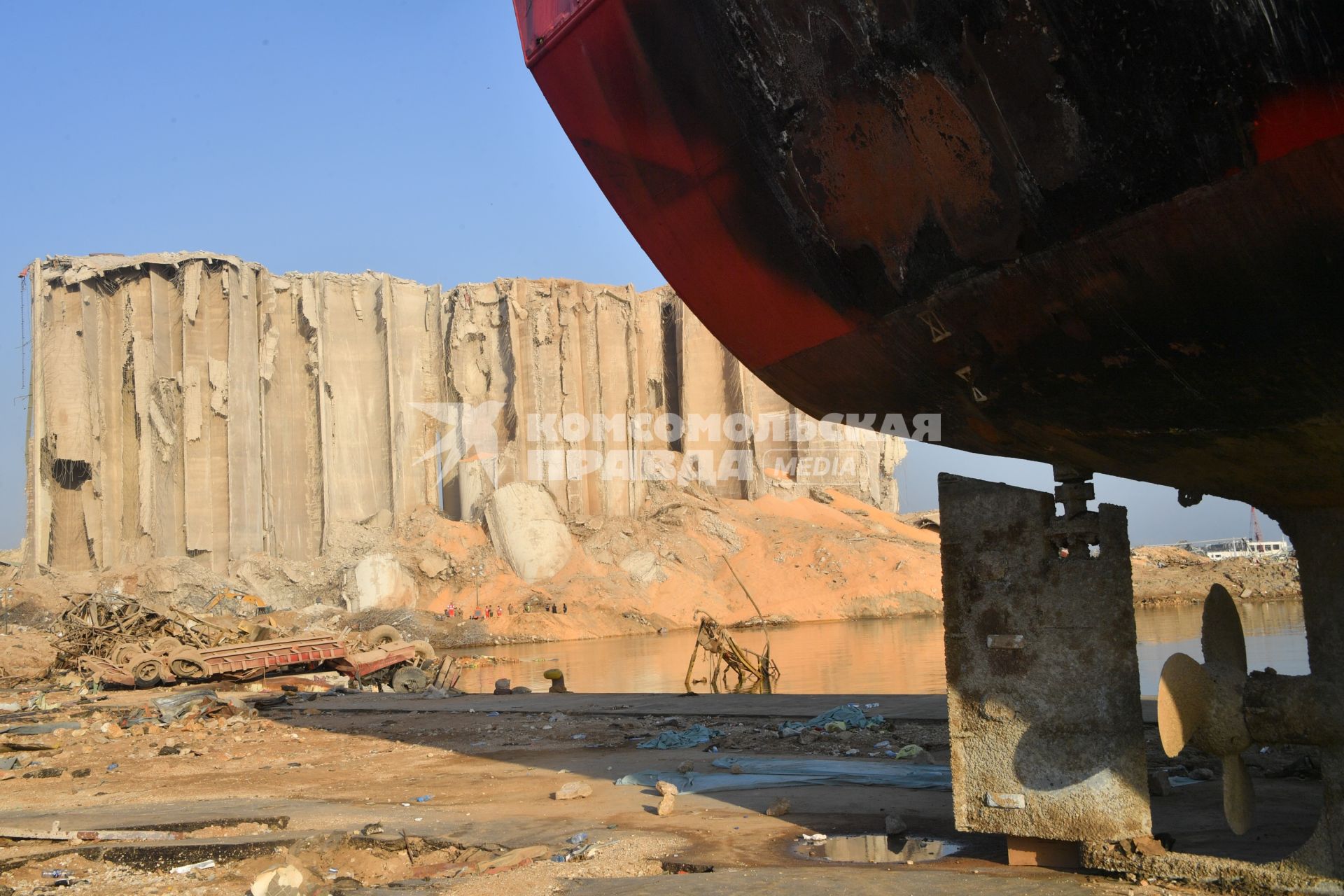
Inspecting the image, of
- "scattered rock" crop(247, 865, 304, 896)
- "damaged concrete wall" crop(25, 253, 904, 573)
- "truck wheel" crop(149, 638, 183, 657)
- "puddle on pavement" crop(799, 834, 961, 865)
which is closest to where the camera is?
"scattered rock" crop(247, 865, 304, 896)

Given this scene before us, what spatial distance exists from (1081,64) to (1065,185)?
46 centimetres

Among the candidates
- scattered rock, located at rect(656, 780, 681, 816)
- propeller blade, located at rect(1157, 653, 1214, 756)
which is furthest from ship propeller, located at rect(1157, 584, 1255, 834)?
scattered rock, located at rect(656, 780, 681, 816)

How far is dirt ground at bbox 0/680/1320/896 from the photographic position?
553cm

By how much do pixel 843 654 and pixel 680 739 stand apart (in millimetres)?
17866

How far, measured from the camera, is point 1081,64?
12.6 feet

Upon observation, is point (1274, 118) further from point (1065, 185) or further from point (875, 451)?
point (875, 451)

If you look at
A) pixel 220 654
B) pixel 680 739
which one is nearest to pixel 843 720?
pixel 680 739

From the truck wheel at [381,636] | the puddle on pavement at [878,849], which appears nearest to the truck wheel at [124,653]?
the truck wheel at [381,636]

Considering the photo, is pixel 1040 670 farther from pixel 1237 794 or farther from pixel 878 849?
pixel 878 849

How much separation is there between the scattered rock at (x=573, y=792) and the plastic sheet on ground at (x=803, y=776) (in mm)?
445

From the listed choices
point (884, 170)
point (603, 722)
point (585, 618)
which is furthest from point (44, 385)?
point (884, 170)

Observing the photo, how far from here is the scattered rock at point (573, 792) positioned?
24.1ft

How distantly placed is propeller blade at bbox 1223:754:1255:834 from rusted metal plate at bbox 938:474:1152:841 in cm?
34

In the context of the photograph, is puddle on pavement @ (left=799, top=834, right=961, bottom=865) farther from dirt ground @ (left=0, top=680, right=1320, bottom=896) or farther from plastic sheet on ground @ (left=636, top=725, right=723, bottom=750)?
plastic sheet on ground @ (left=636, top=725, right=723, bottom=750)
